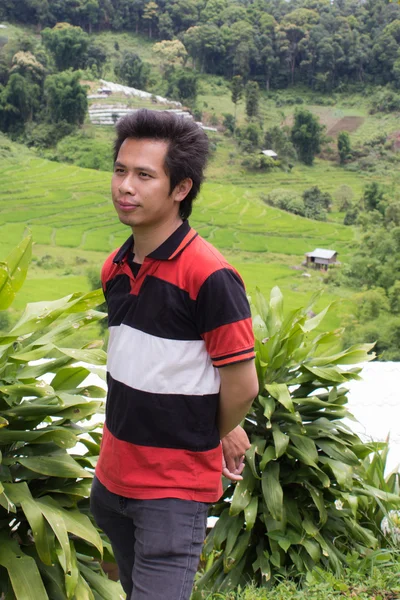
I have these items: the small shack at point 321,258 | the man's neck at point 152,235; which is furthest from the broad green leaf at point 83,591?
the small shack at point 321,258

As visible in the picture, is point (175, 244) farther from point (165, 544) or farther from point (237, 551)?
point (237, 551)

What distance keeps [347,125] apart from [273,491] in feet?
48.3

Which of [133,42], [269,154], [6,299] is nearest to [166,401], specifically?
[6,299]

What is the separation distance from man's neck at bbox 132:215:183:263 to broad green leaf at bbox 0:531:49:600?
88 centimetres

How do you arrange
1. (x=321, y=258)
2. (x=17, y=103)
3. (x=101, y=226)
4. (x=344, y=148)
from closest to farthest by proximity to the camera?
(x=101, y=226) → (x=321, y=258) → (x=17, y=103) → (x=344, y=148)

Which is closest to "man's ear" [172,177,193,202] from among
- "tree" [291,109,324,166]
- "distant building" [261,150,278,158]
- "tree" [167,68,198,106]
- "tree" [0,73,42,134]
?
"tree" [0,73,42,134]

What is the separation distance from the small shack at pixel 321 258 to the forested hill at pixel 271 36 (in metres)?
4.74

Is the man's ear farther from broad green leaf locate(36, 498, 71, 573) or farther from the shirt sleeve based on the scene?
broad green leaf locate(36, 498, 71, 573)

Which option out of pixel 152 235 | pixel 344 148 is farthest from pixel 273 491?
pixel 344 148

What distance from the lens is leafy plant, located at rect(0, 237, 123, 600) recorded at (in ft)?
5.60

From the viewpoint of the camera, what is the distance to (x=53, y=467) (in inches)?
71.3

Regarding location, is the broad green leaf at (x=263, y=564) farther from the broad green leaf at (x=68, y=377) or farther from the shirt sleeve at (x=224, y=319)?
the shirt sleeve at (x=224, y=319)

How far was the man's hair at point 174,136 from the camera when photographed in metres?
1.21

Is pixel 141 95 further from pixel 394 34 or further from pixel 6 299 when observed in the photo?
pixel 6 299
